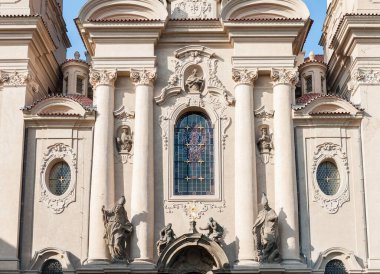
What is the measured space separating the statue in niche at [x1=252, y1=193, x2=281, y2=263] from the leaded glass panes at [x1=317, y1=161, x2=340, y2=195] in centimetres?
243

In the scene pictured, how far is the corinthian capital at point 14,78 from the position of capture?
26.6 m

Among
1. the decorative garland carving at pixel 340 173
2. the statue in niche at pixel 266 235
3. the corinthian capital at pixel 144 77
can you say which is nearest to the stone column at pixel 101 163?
the corinthian capital at pixel 144 77

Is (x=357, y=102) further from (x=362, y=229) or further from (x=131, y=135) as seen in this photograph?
(x=131, y=135)

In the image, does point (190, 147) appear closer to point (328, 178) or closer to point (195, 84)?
point (195, 84)

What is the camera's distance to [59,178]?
2659 centimetres

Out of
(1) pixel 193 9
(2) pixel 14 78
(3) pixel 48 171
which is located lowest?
(3) pixel 48 171

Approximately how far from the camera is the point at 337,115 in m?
26.5

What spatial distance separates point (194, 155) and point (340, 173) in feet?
16.9

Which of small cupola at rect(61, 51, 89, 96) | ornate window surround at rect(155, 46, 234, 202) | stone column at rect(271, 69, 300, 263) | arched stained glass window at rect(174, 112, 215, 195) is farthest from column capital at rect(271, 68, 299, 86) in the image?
small cupola at rect(61, 51, 89, 96)

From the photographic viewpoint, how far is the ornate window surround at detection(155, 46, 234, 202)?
1043 inches

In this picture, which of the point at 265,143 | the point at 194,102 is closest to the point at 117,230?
the point at 194,102

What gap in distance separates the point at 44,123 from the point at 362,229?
11.6 m

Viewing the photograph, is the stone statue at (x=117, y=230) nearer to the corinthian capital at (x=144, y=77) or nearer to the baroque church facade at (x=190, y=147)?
the baroque church facade at (x=190, y=147)

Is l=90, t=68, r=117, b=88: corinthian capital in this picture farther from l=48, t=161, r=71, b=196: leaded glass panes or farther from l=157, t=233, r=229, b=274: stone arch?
l=157, t=233, r=229, b=274: stone arch
